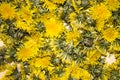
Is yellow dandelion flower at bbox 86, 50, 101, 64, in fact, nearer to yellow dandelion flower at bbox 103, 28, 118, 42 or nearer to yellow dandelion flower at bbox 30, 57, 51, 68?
yellow dandelion flower at bbox 103, 28, 118, 42

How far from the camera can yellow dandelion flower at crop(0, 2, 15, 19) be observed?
4.13 ft

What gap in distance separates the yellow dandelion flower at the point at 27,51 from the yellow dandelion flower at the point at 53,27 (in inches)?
3.8

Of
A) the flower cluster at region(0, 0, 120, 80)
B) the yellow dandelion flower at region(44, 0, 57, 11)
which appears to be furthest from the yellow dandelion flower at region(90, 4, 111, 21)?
the yellow dandelion flower at region(44, 0, 57, 11)

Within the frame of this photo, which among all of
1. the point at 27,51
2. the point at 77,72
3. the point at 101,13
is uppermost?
the point at 101,13

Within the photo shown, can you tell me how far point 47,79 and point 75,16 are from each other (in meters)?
0.36

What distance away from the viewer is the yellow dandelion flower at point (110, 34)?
125 cm

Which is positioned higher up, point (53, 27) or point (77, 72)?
point (53, 27)

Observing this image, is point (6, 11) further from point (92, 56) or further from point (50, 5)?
point (92, 56)

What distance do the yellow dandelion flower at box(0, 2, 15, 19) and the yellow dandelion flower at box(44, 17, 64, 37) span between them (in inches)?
7.4

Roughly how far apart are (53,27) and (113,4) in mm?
330

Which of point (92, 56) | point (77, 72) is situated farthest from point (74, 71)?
point (92, 56)

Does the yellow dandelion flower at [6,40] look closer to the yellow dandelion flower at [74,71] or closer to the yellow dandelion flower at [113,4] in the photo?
the yellow dandelion flower at [74,71]

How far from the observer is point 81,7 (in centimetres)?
129

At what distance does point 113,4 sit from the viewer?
1.25 m
